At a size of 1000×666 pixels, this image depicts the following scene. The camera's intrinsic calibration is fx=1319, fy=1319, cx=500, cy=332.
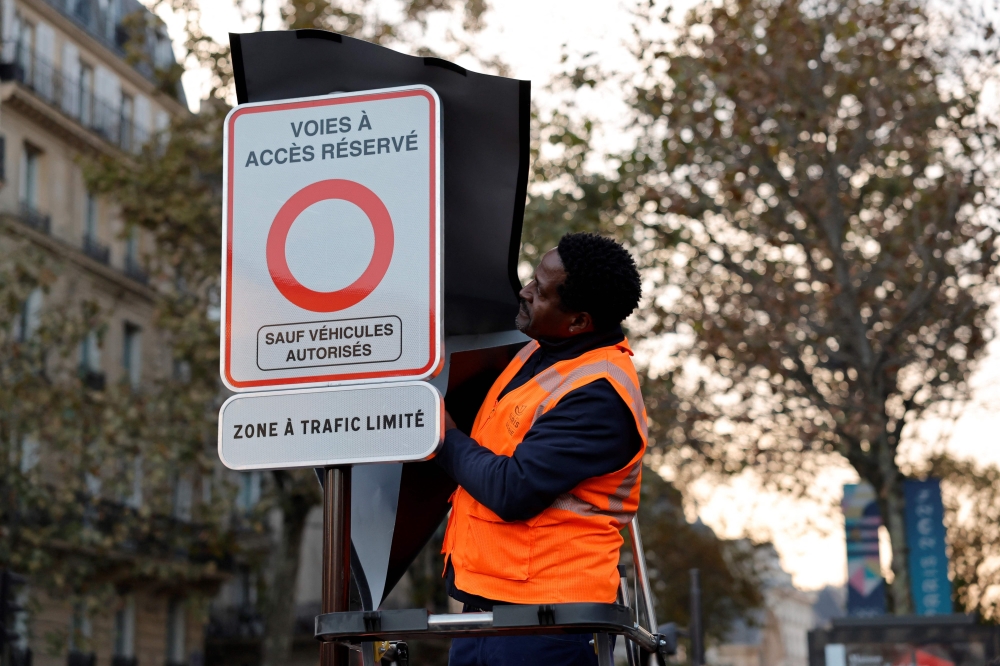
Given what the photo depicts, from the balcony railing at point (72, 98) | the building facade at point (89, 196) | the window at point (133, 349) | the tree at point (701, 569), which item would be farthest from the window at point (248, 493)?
the tree at point (701, 569)

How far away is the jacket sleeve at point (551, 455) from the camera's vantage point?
3.09 meters

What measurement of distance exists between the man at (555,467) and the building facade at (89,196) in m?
27.0

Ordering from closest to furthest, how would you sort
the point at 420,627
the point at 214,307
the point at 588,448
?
the point at 420,627 < the point at 588,448 < the point at 214,307

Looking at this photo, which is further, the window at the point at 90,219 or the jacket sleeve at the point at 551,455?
the window at the point at 90,219

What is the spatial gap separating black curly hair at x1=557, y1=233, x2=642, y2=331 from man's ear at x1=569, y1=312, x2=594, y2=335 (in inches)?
0.5

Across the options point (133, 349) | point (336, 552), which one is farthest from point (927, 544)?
point (133, 349)

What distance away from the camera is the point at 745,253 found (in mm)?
18438

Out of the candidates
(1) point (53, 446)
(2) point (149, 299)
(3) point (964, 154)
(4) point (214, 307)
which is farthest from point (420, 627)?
(2) point (149, 299)

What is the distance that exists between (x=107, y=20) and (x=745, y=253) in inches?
1003

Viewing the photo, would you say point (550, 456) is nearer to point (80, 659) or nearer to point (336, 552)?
point (336, 552)

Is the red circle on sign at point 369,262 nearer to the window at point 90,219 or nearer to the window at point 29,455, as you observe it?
the window at point 29,455

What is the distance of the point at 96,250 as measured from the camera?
35.7m

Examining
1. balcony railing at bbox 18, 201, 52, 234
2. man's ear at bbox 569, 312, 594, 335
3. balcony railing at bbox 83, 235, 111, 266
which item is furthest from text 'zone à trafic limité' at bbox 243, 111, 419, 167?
balcony railing at bbox 83, 235, 111, 266

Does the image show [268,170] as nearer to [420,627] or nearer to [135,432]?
[420,627]
